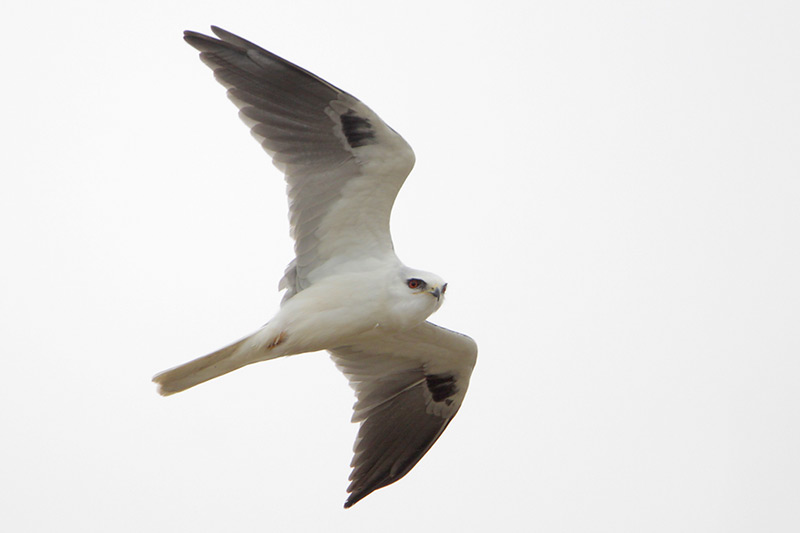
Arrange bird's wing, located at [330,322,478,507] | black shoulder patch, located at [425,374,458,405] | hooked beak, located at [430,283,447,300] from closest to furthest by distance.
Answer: hooked beak, located at [430,283,447,300], bird's wing, located at [330,322,478,507], black shoulder patch, located at [425,374,458,405]

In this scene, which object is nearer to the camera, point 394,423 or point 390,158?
point 390,158

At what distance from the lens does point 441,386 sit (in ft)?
28.6

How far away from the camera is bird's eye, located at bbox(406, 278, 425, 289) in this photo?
714cm

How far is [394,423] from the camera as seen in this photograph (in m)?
8.76

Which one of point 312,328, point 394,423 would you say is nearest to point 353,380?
point 394,423

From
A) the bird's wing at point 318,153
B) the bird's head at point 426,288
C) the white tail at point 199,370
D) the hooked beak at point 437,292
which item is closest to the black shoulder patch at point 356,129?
the bird's wing at point 318,153

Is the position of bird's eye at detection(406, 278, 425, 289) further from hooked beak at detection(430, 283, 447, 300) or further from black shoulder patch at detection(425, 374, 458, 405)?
black shoulder patch at detection(425, 374, 458, 405)

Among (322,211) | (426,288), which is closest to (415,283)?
(426,288)

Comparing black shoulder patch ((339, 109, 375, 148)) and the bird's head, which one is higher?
black shoulder patch ((339, 109, 375, 148))

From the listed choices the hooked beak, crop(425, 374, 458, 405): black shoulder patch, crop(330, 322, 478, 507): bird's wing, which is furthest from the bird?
crop(425, 374, 458, 405): black shoulder patch

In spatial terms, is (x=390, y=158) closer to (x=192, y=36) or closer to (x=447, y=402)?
(x=192, y=36)

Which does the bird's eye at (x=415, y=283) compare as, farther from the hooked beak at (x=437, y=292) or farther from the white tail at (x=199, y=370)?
the white tail at (x=199, y=370)

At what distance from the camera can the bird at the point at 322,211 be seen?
714 cm

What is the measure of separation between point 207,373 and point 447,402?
2.36 meters
